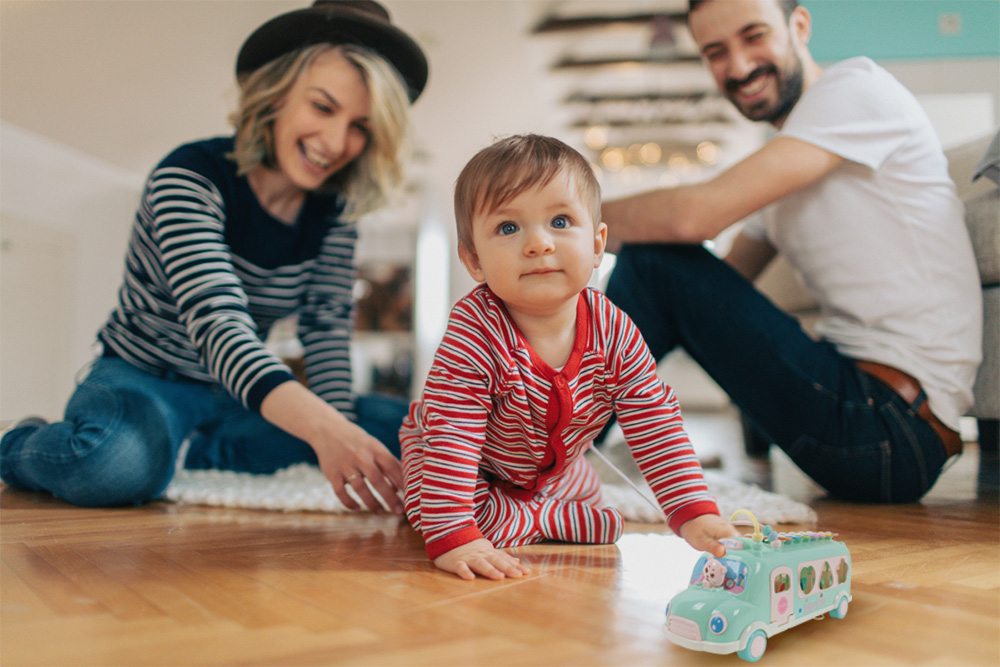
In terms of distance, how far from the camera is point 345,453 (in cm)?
93

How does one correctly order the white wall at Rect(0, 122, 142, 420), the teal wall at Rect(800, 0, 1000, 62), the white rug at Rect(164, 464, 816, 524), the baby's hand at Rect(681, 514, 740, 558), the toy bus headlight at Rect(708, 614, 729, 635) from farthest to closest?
the white wall at Rect(0, 122, 142, 420), the teal wall at Rect(800, 0, 1000, 62), the white rug at Rect(164, 464, 816, 524), the baby's hand at Rect(681, 514, 740, 558), the toy bus headlight at Rect(708, 614, 729, 635)

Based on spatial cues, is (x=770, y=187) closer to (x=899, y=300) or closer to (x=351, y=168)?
(x=899, y=300)

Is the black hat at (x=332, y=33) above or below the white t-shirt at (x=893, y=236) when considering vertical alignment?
above

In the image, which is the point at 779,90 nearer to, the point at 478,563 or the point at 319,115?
the point at 319,115

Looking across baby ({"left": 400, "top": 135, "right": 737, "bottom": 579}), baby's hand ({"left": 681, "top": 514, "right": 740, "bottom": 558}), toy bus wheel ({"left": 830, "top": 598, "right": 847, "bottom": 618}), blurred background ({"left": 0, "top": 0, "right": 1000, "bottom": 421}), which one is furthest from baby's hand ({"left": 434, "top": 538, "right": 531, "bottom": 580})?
blurred background ({"left": 0, "top": 0, "right": 1000, "bottom": 421})

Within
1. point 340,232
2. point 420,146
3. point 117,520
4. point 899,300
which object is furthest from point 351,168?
point 420,146

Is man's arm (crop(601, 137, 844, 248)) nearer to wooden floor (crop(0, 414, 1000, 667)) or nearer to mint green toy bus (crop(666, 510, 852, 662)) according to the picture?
wooden floor (crop(0, 414, 1000, 667))

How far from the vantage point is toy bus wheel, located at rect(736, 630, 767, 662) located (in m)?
0.50

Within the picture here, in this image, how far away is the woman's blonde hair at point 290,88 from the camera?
1.25 metres

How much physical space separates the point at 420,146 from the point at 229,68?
164cm

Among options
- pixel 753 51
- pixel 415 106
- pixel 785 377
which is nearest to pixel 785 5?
pixel 753 51

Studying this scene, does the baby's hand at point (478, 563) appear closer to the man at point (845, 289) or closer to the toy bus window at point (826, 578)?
the toy bus window at point (826, 578)

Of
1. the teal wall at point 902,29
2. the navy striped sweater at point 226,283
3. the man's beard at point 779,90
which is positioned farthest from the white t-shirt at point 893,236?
the teal wall at point 902,29

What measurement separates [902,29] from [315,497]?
302 cm
